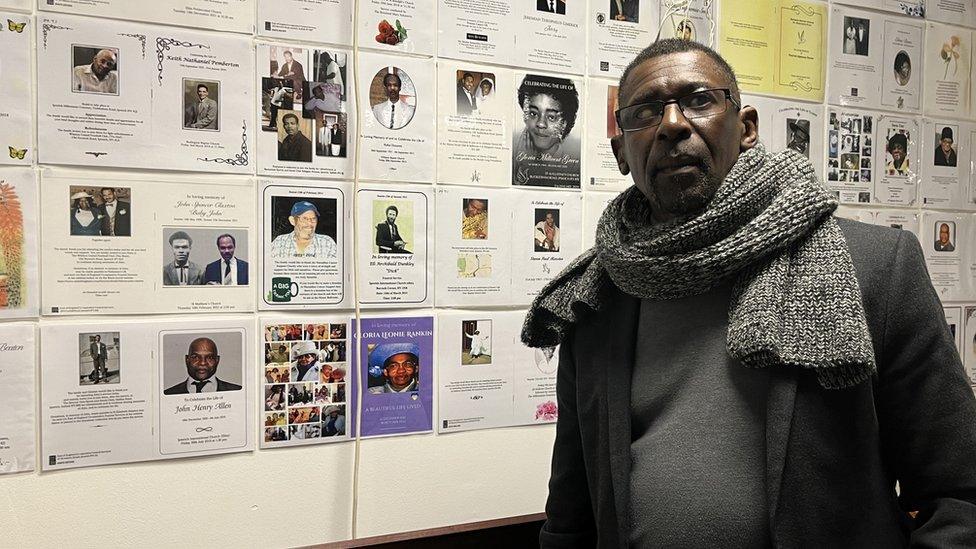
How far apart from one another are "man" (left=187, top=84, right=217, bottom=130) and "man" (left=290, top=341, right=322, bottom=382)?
0.43m

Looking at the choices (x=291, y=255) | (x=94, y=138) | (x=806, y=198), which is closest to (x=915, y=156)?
(x=806, y=198)

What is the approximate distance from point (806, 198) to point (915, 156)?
4.16 ft

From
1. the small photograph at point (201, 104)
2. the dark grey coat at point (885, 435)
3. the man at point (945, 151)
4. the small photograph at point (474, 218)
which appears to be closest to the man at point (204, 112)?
the small photograph at point (201, 104)

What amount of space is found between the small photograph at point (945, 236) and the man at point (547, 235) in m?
1.12

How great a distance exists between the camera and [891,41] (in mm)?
1890

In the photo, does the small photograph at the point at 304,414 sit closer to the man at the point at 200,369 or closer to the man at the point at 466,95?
the man at the point at 200,369

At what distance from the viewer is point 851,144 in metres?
1.85

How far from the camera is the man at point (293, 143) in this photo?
53.4 inches

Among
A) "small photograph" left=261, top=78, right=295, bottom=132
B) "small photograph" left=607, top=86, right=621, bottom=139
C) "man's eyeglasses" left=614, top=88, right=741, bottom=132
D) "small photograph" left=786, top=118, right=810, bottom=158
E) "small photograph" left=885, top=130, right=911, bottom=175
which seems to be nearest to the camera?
"man's eyeglasses" left=614, top=88, right=741, bottom=132

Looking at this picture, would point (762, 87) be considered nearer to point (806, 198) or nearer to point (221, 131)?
point (806, 198)

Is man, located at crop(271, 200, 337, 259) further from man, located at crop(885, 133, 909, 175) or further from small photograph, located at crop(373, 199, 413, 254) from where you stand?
man, located at crop(885, 133, 909, 175)

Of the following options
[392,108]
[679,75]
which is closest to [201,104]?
[392,108]

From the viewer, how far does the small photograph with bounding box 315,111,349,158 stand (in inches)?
54.3

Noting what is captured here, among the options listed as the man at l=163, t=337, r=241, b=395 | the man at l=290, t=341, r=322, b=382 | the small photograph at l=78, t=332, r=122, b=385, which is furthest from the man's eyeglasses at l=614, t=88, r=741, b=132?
the small photograph at l=78, t=332, r=122, b=385
